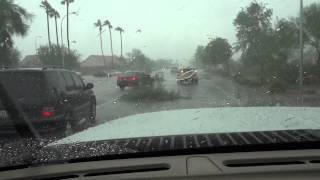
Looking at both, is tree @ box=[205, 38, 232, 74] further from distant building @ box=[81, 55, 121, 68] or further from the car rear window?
the car rear window

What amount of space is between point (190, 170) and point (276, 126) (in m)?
1.12

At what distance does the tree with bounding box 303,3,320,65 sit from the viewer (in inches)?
1241

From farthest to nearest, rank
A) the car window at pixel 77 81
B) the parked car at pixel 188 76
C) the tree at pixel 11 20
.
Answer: the parked car at pixel 188 76, the tree at pixel 11 20, the car window at pixel 77 81

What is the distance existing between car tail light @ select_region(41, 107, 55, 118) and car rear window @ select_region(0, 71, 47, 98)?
11.9 inches

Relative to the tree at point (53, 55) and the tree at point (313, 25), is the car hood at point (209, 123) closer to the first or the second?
the tree at point (53, 55)

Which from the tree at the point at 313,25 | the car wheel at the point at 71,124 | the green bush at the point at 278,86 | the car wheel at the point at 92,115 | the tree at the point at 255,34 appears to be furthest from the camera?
the tree at the point at 313,25


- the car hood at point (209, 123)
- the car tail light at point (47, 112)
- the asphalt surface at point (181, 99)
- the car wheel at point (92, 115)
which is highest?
the car hood at point (209, 123)

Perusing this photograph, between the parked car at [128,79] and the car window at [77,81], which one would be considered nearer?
the car window at [77,81]

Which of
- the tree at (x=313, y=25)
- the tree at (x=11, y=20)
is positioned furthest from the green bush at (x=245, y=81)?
the tree at (x=11, y=20)

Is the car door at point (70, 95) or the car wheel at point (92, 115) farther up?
the car door at point (70, 95)

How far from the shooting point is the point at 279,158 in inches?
128

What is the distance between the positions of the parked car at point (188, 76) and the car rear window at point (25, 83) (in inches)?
843

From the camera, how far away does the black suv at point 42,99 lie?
1034cm

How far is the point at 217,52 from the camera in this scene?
2289 centimetres
